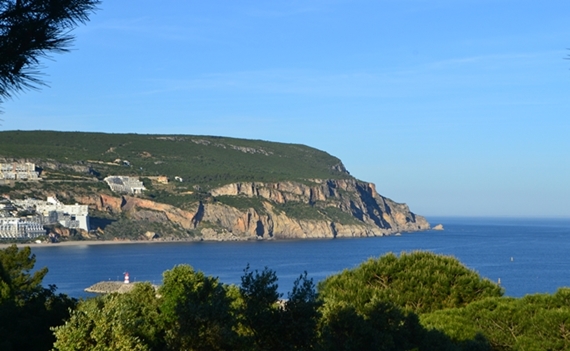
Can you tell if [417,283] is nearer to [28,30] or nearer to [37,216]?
[28,30]

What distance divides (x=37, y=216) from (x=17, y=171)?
8.52 m

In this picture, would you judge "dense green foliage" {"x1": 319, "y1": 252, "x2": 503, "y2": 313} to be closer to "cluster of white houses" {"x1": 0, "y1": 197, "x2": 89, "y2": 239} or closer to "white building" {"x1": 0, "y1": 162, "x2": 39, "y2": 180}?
"cluster of white houses" {"x1": 0, "y1": 197, "x2": 89, "y2": 239}

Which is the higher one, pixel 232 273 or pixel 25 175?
pixel 25 175

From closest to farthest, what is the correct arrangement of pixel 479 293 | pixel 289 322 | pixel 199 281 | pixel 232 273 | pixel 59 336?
1. pixel 59 336
2. pixel 289 322
3. pixel 199 281
4. pixel 479 293
5. pixel 232 273

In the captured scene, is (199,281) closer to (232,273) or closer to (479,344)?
(479,344)

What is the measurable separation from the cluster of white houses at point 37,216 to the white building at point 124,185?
830cm

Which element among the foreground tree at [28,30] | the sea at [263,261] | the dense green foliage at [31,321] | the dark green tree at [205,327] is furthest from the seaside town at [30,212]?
the foreground tree at [28,30]

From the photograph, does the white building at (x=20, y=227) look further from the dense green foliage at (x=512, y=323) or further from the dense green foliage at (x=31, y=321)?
the dense green foliage at (x=512, y=323)

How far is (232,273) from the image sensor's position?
61.8 meters

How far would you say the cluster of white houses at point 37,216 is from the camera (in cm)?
10000

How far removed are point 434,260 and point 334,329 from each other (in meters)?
10.3

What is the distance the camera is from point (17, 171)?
108 metres

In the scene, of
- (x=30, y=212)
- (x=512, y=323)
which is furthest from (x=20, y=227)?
(x=512, y=323)

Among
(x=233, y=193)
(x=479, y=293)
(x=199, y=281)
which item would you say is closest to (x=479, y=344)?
(x=199, y=281)
